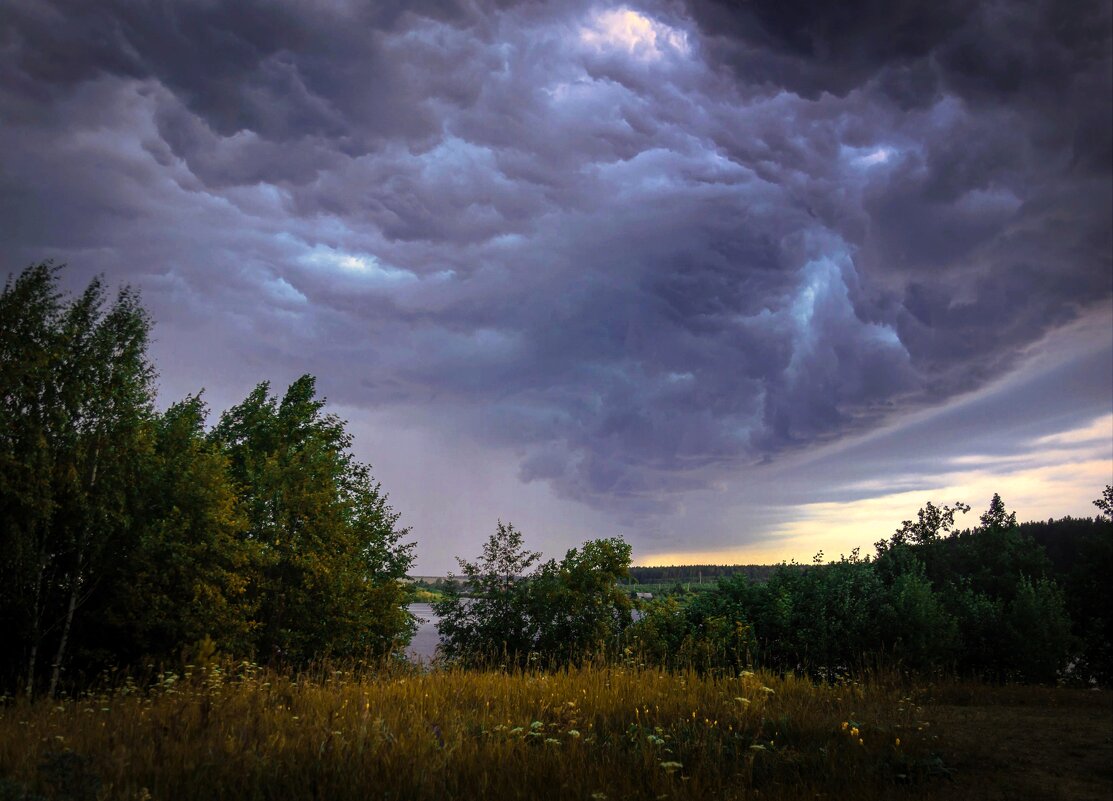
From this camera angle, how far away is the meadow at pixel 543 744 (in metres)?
6.11

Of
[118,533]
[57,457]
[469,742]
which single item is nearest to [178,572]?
[118,533]

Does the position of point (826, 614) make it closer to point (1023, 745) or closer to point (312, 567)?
point (1023, 745)

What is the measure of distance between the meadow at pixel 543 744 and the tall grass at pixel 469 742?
0.09ft

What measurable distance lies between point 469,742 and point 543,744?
0.76 metres

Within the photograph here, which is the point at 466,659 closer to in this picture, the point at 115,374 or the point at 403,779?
the point at 403,779

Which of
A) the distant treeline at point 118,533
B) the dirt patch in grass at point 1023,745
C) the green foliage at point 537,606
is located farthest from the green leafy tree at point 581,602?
the dirt patch in grass at point 1023,745

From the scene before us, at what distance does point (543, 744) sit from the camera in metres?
7.19

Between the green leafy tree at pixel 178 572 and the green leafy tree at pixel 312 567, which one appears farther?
the green leafy tree at pixel 312 567

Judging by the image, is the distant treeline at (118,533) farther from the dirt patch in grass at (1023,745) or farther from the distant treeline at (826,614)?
the dirt patch in grass at (1023,745)

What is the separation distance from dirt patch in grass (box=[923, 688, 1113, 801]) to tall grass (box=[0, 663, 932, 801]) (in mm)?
457

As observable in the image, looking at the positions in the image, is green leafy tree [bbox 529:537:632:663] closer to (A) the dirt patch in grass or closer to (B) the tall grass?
(B) the tall grass

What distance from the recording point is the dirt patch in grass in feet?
22.1

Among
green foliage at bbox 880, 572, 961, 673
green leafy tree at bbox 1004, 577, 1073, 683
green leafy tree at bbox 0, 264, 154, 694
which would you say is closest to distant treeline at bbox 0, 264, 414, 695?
green leafy tree at bbox 0, 264, 154, 694

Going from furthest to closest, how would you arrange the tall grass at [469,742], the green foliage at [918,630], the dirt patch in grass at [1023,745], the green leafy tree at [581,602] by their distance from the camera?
the green leafy tree at [581,602] → the green foliage at [918,630] → the dirt patch in grass at [1023,745] → the tall grass at [469,742]
